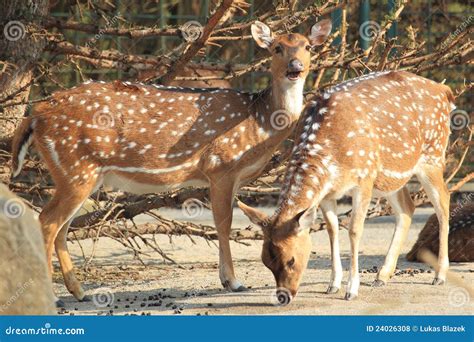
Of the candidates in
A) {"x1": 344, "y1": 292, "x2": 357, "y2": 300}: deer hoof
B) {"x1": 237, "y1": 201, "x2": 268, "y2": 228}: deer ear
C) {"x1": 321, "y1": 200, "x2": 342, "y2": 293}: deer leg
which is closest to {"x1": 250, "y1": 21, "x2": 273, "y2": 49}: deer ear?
{"x1": 321, "y1": 200, "x2": 342, "y2": 293}: deer leg

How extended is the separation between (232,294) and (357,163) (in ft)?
4.17

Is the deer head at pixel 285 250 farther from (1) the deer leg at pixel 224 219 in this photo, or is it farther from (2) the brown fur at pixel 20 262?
(2) the brown fur at pixel 20 262

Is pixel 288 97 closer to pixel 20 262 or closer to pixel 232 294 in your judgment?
pixel 232 294

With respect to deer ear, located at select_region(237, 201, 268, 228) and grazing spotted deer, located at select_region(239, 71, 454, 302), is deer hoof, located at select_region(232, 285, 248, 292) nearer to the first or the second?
grazing spotted deer, located at select_region(239, 71, 454, 302)

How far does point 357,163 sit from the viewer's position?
7684 millimetres

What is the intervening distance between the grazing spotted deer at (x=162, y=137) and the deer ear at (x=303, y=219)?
1.03 metres

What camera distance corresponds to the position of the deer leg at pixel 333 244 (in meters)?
7.88

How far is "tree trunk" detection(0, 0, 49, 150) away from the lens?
9234mm

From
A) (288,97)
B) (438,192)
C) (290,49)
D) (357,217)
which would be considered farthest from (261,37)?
(438,192)

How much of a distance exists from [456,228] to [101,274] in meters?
3.12

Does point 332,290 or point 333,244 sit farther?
point 333,244

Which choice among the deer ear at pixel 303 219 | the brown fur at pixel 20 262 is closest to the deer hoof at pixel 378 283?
the deer ear at pixel 303 219

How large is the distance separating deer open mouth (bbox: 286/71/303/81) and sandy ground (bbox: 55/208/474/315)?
152 centimetres

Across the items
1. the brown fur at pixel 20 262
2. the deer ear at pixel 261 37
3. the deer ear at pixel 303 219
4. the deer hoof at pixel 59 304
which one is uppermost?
the deer ear at pixel 261 37
